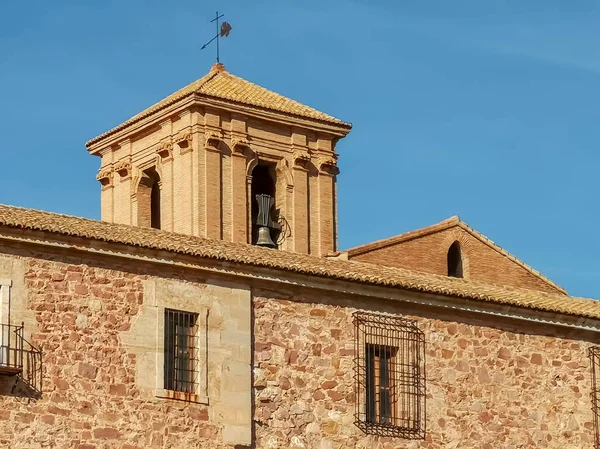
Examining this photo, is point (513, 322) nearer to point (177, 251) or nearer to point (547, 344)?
point (547, 344)

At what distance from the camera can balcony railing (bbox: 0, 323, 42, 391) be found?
88.0ft

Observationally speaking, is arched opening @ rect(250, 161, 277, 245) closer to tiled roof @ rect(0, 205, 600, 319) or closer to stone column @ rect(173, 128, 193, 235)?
stone column @ rect(173, 128, 193, 235)

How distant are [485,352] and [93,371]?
6812mm

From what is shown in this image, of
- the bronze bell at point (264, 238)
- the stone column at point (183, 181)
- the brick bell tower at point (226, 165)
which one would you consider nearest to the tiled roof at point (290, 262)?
the bronze bell at point (264, 238)

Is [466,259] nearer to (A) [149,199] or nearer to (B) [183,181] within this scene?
(B) [183,181]

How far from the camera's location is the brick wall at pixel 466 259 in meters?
38.9

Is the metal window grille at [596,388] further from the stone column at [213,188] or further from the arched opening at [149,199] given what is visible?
the arched opening at [149,199]

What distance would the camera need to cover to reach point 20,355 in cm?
2689

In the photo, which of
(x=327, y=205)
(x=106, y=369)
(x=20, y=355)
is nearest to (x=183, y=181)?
(x=327, y=205)

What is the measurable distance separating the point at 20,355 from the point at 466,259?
14.8 m

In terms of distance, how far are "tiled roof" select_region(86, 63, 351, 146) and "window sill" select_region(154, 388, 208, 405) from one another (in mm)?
13003

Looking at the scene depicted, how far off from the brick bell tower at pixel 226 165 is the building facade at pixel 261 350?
8.50 metres

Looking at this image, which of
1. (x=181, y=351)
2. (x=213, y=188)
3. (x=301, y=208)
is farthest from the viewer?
(x=301, y=208)

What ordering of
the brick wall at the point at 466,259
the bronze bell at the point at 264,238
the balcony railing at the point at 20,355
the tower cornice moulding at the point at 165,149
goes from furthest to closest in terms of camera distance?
the tower cornice moulding at the point at 165,149, the brick wall at the point at 466,259, the bronze bell at the point at 264,238, the balcony railing at the point at 20,355
